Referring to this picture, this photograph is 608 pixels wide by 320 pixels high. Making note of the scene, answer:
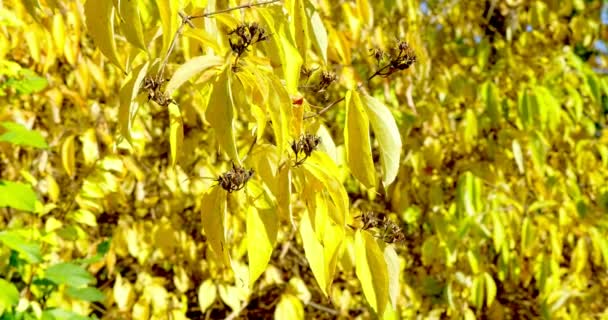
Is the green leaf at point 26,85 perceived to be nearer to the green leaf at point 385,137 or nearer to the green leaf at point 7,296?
the green leaf at point 7,296

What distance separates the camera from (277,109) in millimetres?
525

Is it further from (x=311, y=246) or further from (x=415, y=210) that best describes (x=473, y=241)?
(x=311, y=246)

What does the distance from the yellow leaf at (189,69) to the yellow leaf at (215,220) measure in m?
0.11

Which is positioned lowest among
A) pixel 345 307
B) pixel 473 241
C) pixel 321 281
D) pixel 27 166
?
pixel 345 307

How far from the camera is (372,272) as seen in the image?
23.2 inches

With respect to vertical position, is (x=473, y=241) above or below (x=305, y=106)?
below

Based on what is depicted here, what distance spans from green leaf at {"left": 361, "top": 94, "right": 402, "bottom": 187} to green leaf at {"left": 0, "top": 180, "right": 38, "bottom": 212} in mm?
624

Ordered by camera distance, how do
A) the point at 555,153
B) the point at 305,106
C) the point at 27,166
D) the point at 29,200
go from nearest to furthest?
A: the point at 305,106 < the point at 29,200 < the point at 27,166 < the point at 555,153

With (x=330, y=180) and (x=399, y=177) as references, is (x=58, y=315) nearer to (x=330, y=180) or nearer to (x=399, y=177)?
(x=330, y=180)

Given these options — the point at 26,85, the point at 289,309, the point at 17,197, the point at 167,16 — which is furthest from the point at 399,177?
the point at 167,16

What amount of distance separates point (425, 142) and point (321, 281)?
5.63 feet

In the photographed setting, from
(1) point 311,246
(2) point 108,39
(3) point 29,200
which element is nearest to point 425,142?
(3) point 29,200

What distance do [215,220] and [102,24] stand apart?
201 mm

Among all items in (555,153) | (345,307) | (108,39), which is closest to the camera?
(108,39)
